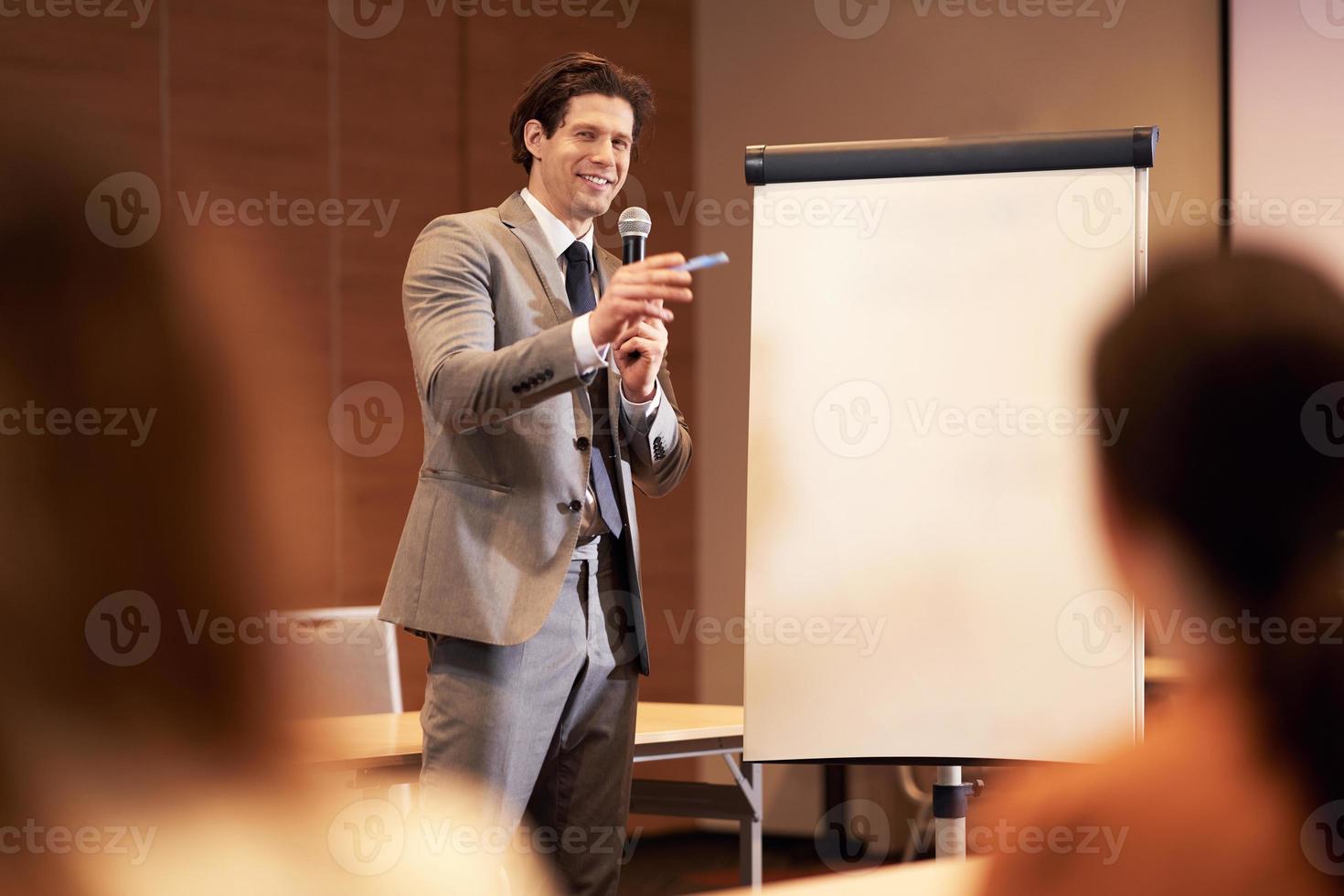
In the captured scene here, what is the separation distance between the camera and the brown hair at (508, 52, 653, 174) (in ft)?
7.16

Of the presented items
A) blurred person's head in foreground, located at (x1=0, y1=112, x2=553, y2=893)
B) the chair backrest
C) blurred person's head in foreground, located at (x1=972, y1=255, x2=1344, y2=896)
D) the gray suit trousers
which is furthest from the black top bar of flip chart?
blurred person's head in foreground, located at (x1=0, y1=112, x2=553, y2=893)

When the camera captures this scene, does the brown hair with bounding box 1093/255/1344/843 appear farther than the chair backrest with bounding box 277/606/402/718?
No

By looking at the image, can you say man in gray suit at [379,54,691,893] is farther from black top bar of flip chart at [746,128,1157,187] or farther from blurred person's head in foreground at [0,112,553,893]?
blurred person's head in foreground at [0,112,553,893]

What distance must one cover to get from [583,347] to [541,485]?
9.8 inches

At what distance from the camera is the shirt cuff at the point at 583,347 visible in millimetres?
1878

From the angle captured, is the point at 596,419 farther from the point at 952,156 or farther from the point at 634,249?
the point at 952,156

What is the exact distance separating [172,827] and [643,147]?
4863 mm

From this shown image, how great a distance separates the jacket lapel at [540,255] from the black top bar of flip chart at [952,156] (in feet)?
1.35

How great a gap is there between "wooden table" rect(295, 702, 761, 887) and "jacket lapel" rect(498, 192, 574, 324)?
90 centimetres

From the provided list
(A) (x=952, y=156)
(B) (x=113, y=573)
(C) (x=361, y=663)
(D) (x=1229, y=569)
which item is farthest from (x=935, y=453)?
(B) (x=113, y=573)

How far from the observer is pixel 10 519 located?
0.30 m

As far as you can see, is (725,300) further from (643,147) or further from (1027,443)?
(1027,443)

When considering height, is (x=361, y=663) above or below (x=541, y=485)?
below

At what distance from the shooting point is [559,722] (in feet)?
6.84
